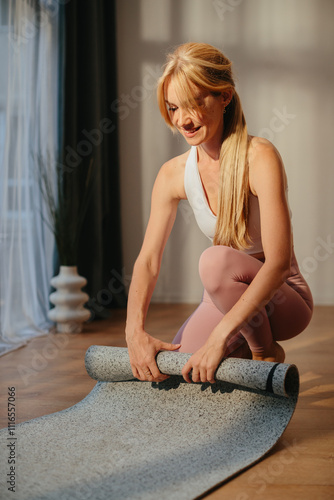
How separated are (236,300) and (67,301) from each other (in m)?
1.46

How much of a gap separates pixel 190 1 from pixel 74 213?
1.72m

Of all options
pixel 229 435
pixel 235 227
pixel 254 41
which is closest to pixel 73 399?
pixel 229 435

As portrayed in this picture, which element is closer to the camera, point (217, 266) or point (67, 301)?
point (217, 266)

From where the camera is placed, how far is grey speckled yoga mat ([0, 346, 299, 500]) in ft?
3.74

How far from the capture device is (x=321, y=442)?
4.58ft

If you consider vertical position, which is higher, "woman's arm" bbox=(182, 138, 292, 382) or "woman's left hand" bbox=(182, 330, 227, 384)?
"woman's arm" bbox=(182, 138, 292, 382)

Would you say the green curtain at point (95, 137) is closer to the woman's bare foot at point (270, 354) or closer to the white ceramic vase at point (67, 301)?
the white ceramic vase at point (67, 301)

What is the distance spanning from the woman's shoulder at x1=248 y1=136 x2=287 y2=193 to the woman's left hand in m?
0.42

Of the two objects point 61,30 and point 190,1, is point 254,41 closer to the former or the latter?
point 190,1
